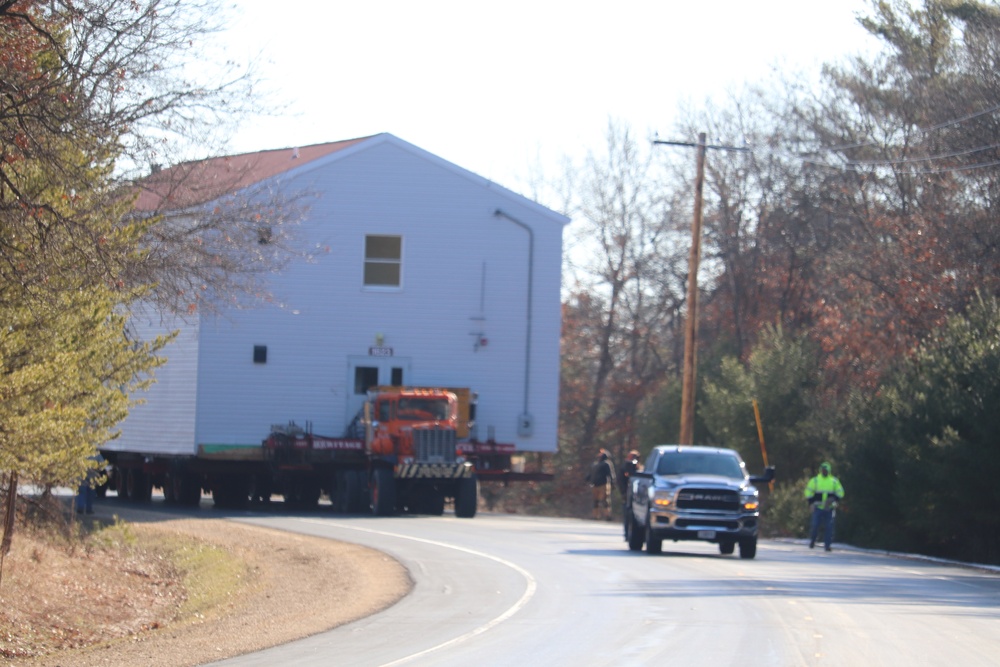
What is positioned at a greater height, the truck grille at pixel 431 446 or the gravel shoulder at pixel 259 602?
the truck grille at pixel 431 446

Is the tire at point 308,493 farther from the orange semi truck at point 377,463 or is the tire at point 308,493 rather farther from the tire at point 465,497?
the tire at point 465,497

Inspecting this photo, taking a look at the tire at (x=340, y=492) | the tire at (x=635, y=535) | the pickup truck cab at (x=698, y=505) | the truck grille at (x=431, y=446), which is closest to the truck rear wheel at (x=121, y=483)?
the tire at (x=340, y=492)

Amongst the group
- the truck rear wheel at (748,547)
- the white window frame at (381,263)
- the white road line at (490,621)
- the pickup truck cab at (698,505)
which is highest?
the white window frame at (381,263)

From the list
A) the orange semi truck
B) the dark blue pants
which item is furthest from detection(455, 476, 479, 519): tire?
the dark blue pants

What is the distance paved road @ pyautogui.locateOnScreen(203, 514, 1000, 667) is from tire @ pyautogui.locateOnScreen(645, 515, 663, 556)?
30 cm

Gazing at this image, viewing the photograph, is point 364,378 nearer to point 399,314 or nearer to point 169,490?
point 399,314

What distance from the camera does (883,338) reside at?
35.0 meters

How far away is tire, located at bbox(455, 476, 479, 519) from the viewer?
1313 inches

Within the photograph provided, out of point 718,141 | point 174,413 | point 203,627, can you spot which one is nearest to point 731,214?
point 718,141

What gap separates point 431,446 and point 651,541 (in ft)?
33.5

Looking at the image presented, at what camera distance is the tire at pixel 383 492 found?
1282 inches

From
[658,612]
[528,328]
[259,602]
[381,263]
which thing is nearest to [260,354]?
[381,263]

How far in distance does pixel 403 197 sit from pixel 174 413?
325 inches

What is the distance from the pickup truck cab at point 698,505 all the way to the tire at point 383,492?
404 inches
